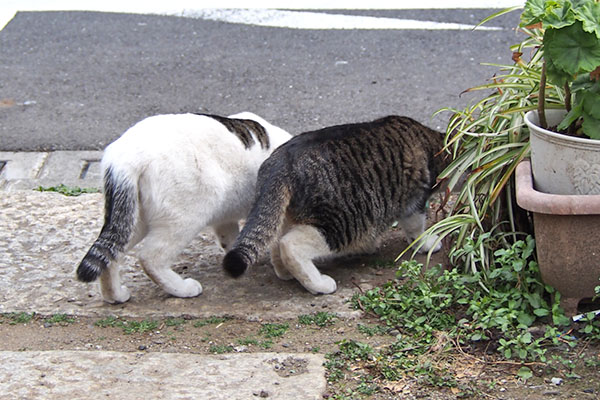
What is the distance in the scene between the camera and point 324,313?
3.61m

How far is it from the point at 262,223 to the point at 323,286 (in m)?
→ 0.43

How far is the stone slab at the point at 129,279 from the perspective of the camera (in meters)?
3.75

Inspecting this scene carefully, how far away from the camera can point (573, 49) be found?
9.65 feet

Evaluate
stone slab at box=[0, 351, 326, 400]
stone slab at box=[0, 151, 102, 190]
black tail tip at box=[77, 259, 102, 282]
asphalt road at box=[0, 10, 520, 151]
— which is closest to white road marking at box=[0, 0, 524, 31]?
asphalt road at box=[0, 10, 520, 151]

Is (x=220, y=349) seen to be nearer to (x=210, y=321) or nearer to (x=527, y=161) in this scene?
(x=210, y=321)

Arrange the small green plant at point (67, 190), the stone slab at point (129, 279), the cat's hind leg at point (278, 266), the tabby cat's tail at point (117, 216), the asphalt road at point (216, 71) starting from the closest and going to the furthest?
the tabby cat's tail at point (117, 216)
the stone slab at point (129, 279)
the cat's hind leg at point (278, 266)
the small green plant at point (67, 190)
the asphalt road at point (216, 71)

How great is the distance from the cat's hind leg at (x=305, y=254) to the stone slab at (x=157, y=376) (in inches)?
24.3

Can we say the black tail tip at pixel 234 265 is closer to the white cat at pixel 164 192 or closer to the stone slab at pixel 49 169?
the white cat at pixel 164 192

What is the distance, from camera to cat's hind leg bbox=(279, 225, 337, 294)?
146 inches

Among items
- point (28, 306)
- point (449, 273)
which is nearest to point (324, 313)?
point (449, 273)

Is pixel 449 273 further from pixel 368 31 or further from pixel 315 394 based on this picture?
pixel 368 31

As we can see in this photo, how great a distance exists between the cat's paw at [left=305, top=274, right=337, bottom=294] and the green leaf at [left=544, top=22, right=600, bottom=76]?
4.76ft

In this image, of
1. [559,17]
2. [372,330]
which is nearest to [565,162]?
[559,17]

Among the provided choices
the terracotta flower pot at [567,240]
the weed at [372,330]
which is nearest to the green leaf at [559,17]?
the terracotta flower pot at [567,240]
